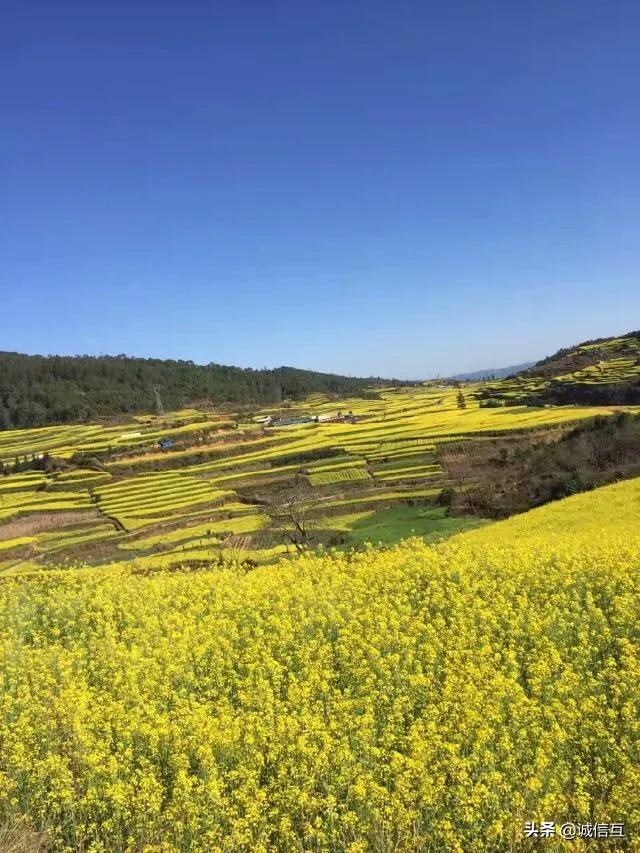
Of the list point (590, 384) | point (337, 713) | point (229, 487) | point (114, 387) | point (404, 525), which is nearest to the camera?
point (337, 713)

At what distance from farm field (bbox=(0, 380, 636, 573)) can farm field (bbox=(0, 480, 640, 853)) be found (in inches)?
426

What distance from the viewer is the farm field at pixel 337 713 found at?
482cm

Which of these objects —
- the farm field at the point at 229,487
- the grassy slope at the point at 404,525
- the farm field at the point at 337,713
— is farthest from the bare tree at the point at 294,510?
the farm field at the point at 337,713

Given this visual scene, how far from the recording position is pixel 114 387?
3942 inches

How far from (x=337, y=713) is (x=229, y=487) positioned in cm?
3385

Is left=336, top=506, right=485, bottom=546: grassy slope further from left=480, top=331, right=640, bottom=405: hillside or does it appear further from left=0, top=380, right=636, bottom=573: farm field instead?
left=480, top=331, right=640, bottom=405: hillside

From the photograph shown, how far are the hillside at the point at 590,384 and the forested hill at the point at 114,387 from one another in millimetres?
49941

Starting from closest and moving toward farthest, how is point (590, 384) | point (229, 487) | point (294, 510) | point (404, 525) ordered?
point (404, 525)
point (294, 510)
point (229, 487)
point (590, 384)

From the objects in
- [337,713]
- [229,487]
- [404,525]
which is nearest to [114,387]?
[229,487]

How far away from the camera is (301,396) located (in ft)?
382

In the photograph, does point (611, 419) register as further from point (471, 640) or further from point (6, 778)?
point (6, 778)

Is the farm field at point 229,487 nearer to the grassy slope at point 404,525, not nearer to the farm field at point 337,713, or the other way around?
the grassy slope at point 404,525

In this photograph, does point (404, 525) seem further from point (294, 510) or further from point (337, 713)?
point (337, 713)

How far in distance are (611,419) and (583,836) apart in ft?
110
